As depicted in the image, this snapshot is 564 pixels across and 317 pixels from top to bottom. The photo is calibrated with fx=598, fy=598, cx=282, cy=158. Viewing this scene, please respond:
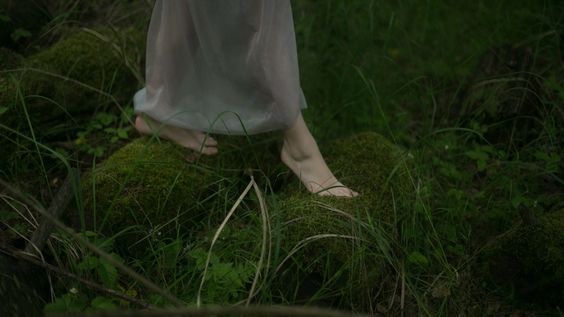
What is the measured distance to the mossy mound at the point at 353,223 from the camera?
77.2 inches

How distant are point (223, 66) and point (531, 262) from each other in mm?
1318

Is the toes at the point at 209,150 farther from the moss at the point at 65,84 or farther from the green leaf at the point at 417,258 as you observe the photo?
the green leaf at the point at 417,258

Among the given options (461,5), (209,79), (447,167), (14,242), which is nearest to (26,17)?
(209,79)

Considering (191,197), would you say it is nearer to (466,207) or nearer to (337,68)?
Result: (466,207)

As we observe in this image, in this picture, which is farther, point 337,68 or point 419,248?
point 337,68

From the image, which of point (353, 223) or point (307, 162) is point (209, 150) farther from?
point (353, 223)

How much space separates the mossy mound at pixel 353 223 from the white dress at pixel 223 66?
0.36 metres

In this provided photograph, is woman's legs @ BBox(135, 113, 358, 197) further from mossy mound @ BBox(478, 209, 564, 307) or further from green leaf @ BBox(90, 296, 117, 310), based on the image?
green leaf @ BBox(90, 296, 117, 310)

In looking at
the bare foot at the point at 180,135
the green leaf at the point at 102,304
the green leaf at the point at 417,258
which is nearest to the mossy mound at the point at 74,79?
the bare foot at the point at 180,135

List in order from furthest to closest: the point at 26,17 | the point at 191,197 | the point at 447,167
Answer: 1. the point at 26,17
2. the point at 447,167
3. the point at 191,197

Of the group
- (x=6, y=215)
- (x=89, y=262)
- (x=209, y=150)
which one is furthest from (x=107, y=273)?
(x=209, y=150)

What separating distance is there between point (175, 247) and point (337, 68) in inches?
63.7

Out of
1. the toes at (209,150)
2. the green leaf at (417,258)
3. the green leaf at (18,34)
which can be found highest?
the green leaf at (18,34)

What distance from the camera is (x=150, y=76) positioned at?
238 cm
